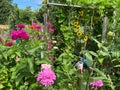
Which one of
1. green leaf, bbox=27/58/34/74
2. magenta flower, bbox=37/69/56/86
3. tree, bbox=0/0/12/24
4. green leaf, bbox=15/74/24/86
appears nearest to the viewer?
magenta flower, bbox=37/69/56/86

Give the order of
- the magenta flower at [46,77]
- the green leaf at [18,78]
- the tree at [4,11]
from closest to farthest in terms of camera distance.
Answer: the magenta flower at [46,77], the green leaf at [18,78], the tree at [4,11]

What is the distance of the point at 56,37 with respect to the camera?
625 cm

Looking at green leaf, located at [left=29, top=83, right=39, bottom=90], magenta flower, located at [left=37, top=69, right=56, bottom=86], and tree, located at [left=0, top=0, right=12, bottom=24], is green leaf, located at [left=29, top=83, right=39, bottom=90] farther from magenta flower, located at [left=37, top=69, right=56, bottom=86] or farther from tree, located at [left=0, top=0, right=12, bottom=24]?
tree, located at [left=0, top=0, right=12, bottom=24]

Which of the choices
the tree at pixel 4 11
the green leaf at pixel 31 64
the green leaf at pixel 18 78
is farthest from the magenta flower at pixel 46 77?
the tree at pixel 4 11

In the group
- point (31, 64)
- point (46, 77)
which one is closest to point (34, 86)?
point (31, 64)

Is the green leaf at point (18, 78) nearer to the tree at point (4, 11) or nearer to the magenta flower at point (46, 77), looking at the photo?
the magenta flower at point (46, 77)

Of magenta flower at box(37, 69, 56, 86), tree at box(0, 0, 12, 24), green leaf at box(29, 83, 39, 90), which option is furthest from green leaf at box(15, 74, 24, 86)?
tree at box(0, 0, 12, 24)

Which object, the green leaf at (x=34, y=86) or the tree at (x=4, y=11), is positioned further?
the tree at (x=4, y=11)

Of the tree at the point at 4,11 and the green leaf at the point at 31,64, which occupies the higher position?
the green leaf at the point at 31,64

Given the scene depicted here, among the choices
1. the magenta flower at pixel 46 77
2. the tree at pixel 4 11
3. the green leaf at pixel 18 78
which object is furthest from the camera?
the tree at pixel 4 11

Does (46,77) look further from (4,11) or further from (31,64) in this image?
(4,11)

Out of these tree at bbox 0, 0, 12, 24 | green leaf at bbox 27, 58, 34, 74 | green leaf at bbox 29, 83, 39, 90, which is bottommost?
tree at bbox 0, 0, 12, 24

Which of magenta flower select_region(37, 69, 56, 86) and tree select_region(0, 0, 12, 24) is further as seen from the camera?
tree select_region(0, 0, 12, 24)

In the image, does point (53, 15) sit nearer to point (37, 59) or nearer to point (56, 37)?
point (56, 37)
